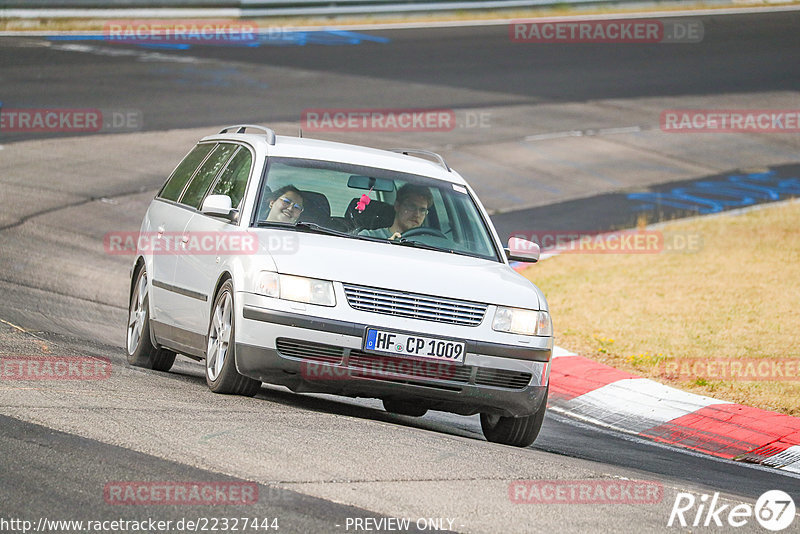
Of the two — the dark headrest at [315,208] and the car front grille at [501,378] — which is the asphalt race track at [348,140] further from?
the dark headrest at [315,208]

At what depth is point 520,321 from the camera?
8.02 m

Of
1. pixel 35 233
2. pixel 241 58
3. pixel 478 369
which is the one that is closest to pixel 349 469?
pixel 478 369

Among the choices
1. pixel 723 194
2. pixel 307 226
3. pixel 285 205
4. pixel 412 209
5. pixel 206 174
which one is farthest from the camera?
pixel 723 194

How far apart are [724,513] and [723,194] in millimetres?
15989

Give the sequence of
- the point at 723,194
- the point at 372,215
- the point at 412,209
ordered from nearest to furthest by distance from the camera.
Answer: the point at 372,215, the point at 412,209, the point at 723,194

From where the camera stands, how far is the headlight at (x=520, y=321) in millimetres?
7957

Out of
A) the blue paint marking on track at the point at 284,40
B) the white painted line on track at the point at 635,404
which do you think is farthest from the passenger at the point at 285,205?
the blue paint marking on track at the point at 284,40

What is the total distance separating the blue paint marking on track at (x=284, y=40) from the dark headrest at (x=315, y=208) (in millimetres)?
21159

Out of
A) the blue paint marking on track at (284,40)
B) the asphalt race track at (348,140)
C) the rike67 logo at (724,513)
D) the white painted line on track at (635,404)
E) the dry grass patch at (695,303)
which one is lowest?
the white painted line on track at (635,404)

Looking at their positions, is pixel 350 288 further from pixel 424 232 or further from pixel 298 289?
pixel 424 232

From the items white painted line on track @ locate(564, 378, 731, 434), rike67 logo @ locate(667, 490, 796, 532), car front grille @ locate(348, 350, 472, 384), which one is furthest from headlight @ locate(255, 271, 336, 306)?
white painted line on track @ locate(564, 378, 731, 434)

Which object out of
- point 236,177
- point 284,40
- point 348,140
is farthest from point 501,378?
point 284,40

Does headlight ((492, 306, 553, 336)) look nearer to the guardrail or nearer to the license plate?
the license plate

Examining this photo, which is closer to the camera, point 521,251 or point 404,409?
point 521,251
